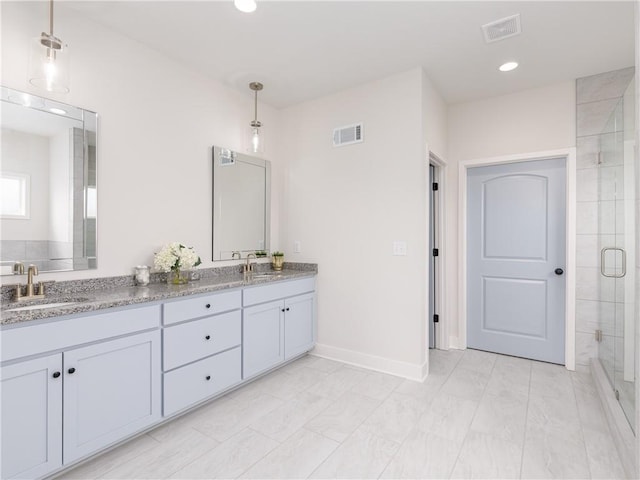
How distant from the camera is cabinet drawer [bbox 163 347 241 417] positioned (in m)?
2.12

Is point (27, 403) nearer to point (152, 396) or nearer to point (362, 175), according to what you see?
point (152, 396)

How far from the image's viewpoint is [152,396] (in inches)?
79.5

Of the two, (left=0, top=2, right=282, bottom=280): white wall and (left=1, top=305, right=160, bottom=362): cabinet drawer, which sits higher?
(left=0, top=2, right=282, bottom=280): white wall

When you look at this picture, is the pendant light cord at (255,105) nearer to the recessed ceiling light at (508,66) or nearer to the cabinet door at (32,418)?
the recessed ceiling light at (508,66)

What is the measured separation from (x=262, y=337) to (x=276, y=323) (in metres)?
0.20

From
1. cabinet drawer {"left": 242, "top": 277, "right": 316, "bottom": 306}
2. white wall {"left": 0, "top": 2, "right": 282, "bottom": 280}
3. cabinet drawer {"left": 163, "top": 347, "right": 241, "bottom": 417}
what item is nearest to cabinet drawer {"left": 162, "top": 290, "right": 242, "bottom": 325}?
cabinet drawer {"left": 242, "top": 277, "right": 316, "bottom": 306}

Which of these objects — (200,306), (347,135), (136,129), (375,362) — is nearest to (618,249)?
(375,362)

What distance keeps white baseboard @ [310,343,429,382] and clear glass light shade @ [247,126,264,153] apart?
2103 mm

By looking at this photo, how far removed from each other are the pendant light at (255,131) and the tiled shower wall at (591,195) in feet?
9.74

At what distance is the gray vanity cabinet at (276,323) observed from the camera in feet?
8.82

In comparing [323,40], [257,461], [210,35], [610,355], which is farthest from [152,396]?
[610,355]

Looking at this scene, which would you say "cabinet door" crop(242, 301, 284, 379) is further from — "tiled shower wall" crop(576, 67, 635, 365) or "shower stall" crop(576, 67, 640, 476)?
"tiled shower wall" crop(576, 67, 635, 365)

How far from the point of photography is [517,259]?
340 centimetres

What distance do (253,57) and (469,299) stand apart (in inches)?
126
